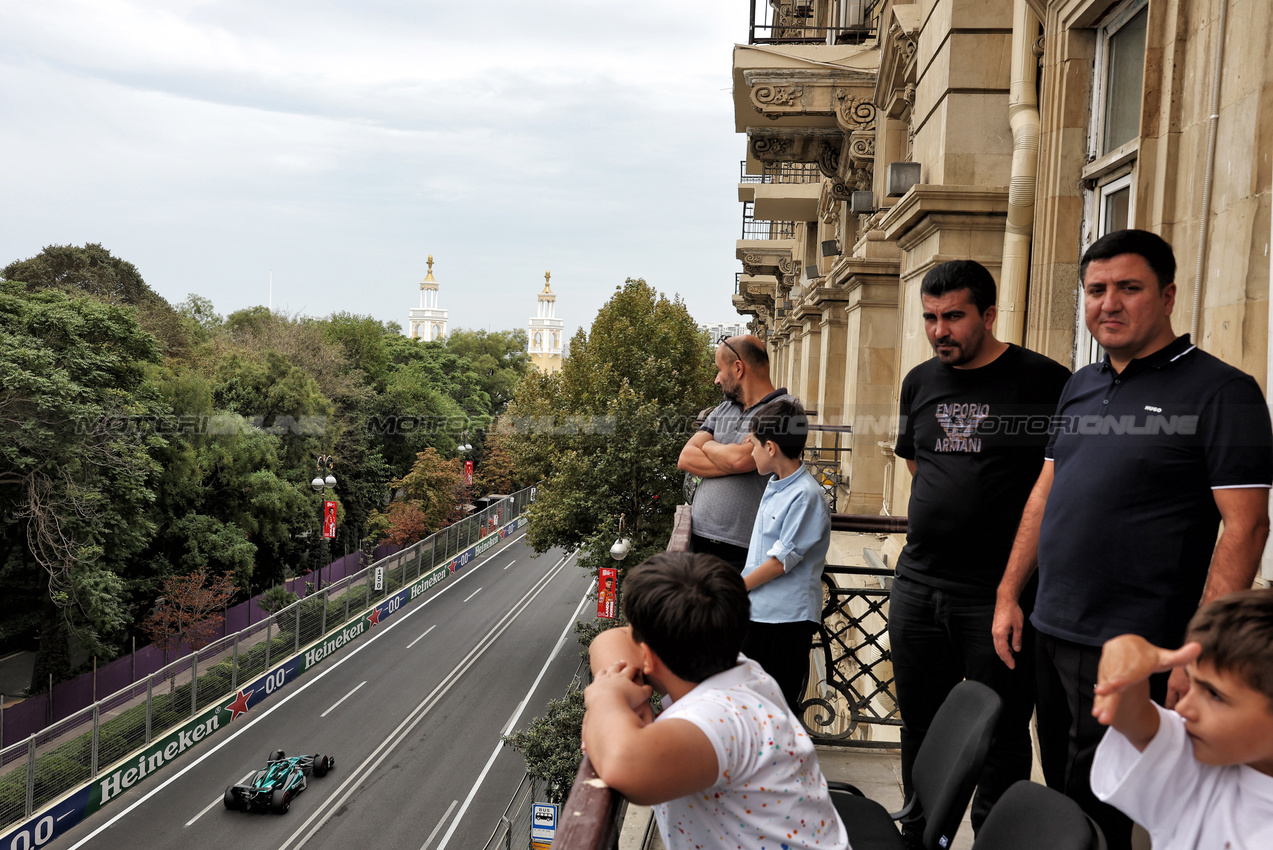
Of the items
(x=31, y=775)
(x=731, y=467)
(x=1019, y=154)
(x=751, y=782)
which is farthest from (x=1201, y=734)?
(x=31, y=775)

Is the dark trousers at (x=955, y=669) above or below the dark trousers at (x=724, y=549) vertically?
below

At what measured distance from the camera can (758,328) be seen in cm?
3934

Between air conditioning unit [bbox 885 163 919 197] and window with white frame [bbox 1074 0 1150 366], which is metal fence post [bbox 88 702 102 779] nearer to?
air conditioning unit [bbox 885 163 919 197]

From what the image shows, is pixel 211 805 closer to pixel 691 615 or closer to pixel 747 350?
pixel 747 350

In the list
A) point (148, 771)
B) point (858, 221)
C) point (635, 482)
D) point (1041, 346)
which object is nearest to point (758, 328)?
point (635, 482)

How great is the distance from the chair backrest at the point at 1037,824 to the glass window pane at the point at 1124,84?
3.73 m

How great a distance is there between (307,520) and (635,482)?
1471 centimetres

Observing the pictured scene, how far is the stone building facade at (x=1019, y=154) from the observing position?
3.50 metres

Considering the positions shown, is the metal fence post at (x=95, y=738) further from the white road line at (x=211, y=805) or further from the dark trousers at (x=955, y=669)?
the dark trousers at (x=955, y=669)

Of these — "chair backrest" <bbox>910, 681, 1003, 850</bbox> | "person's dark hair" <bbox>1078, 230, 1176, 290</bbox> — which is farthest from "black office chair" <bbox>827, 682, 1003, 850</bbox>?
"person's dark hair" <bbox>1078, 230, 1176, 290</bbox>

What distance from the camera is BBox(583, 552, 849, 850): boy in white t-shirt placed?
5.75ft

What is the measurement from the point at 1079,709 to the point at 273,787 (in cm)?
2071

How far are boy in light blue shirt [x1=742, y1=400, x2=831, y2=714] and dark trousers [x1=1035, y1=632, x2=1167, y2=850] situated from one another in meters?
0.95

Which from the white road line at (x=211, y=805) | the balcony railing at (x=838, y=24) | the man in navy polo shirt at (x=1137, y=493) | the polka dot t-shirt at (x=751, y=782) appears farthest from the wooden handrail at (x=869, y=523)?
the white road line at (x=211, y=805)
